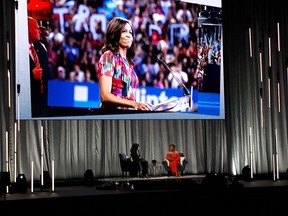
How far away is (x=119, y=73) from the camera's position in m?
12.4

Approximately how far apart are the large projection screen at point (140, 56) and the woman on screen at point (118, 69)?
11cm

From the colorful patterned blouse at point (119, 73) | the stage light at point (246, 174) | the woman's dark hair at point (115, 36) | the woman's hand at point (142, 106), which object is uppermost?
the woman's dark hair at point (115, 36)

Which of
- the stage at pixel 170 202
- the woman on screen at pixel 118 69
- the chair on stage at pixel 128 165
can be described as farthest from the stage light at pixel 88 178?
the stage at pixel 170 202

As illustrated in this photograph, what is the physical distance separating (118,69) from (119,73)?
8 cm

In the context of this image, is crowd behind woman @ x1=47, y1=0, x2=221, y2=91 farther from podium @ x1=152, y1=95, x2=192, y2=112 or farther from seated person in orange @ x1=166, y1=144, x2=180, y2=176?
seated person in orange @ x1=166, y1=144, x2=180, y2=176

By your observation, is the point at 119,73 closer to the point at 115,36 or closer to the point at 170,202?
the point at 115,36

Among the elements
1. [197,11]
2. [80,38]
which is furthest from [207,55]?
[80,38]

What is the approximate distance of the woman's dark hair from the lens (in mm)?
12391

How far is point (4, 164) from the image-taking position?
463 inches

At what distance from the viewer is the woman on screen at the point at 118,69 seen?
12289mm

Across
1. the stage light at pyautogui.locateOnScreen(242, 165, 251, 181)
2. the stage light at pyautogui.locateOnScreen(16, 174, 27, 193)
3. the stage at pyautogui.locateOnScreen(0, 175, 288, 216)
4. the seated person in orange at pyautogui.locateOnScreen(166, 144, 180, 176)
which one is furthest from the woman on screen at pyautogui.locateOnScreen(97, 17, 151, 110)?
the stage at pyautogui.locateOnScreen(0, 175, 288, 216)

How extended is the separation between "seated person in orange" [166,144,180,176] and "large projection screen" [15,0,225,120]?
73 centimetres

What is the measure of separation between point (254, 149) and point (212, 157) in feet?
3.31

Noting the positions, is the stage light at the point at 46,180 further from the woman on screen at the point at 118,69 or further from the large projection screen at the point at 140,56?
the woman on screen at the point at 118,69
